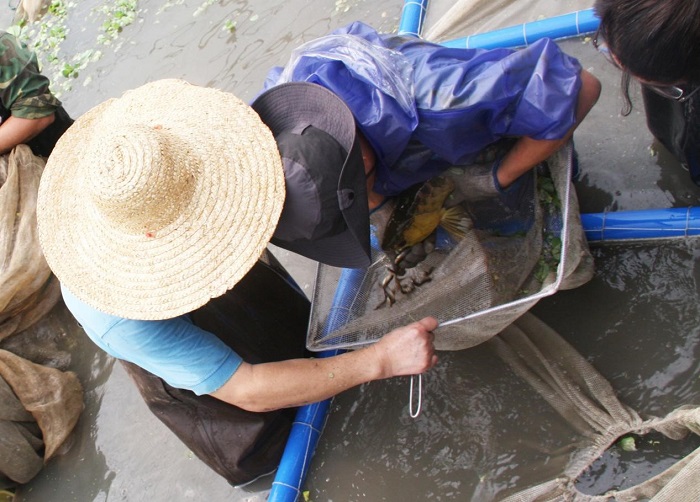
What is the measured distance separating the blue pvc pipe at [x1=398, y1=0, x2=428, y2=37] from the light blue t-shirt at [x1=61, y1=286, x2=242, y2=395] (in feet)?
7.23

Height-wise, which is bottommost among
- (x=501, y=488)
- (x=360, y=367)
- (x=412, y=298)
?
(x=501, y=488)

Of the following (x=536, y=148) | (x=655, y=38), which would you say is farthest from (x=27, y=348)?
(x=655, y=38)

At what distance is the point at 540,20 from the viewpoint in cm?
335

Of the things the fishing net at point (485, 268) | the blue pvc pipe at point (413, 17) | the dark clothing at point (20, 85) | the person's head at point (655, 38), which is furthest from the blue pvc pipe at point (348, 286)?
the dark clothing at point (20, 85)

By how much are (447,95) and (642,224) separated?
1071 millimetres

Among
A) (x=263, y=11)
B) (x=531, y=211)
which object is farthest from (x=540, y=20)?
(x=263, y=11)

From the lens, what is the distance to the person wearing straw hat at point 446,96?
2029 mm

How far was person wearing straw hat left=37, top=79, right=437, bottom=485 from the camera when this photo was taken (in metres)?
1.75

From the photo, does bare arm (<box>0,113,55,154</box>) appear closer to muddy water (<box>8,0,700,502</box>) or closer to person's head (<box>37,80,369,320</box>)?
muddy water (<box>8,0,700,502</box>)

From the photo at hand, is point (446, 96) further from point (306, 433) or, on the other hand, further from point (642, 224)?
point (306, 433)

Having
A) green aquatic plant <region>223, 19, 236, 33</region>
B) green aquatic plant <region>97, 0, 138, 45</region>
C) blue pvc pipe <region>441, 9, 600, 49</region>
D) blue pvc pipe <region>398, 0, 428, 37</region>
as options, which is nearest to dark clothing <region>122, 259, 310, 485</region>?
blue pvc pipe <region>441, 9, 600, 49</region>

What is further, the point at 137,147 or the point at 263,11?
the point at 263,11

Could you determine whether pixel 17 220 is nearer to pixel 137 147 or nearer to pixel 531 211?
pixel 137 147

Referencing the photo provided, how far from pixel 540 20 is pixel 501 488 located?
222 cm
